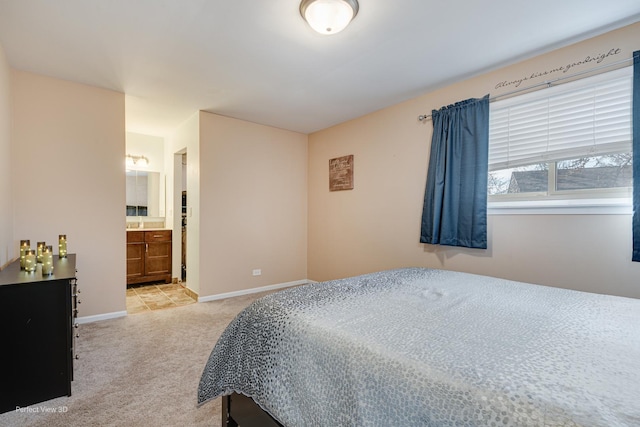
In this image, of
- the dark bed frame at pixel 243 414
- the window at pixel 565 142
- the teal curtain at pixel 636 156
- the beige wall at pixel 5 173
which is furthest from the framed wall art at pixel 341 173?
the beige wall at pixel 5 173

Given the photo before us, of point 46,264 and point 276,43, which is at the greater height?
point 276,43

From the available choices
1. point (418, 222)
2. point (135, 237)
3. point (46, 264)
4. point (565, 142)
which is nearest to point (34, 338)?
point (46, 264)

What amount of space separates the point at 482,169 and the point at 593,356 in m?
2.09

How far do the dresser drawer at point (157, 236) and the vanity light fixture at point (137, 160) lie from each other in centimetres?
122

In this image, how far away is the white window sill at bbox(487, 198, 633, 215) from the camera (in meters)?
2.09

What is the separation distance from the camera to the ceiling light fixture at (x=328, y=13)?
1805 millimetres

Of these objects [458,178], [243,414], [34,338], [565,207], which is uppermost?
[458,178]

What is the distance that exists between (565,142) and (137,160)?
5.62 meters

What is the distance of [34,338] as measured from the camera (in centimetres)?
181

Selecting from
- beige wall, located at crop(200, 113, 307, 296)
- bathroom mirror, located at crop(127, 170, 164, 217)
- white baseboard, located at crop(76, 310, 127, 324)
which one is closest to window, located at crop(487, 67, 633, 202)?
beige wall, located at crop(200, 113, 307, 296)

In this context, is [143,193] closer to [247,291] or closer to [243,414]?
[247,291]

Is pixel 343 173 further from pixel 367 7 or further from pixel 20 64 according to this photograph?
pixel 20 64

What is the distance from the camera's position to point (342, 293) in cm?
157

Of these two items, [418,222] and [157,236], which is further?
[157,236]
